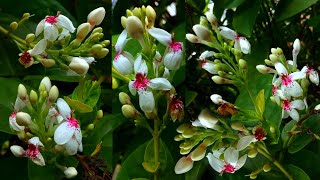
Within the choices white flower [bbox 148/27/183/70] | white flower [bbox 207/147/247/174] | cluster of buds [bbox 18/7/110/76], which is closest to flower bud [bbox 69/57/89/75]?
cluster of buds [bbox 18/7/110/76]

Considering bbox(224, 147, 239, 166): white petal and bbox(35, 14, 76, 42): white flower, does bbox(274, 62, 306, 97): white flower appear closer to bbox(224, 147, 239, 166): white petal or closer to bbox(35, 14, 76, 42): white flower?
bbox(224, 147, 239, 166): white petal

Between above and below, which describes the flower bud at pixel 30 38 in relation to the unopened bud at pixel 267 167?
above

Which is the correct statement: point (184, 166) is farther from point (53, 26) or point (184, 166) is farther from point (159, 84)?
point (53, 26)

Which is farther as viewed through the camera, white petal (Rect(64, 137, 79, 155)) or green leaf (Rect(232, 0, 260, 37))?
green leaf (Rect(232, 0, 260, 37))

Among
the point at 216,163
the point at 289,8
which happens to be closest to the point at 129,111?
the point at 216,163

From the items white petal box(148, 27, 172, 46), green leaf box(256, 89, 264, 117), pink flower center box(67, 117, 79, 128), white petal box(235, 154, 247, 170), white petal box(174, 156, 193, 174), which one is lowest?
white petal box(174, 156, 193, 174)

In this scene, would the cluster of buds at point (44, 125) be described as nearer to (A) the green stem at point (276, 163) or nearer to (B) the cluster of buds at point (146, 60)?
(B) the cluster of buds at point (146, 60)

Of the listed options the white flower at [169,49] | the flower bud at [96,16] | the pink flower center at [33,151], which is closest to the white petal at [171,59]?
the white flower at [169,49]
